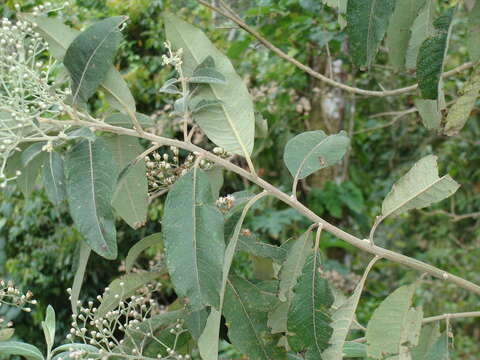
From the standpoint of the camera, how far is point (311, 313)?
1.10 m

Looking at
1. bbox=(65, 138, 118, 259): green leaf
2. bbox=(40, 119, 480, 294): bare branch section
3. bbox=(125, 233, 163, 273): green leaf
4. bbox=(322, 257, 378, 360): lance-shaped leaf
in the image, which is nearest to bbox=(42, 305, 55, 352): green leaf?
bbox=(125, 233, 163, 273): green leaf

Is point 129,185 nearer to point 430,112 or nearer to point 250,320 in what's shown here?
point 250,320

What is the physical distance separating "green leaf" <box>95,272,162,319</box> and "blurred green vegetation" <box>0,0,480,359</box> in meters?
1.96

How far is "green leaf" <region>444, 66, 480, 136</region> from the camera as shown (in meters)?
1.18

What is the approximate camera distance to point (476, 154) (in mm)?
3854

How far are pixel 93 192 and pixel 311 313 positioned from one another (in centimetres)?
41

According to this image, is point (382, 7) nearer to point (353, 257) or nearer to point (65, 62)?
point (65, 62)

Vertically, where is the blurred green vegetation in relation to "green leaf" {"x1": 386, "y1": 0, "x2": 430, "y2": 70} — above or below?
below

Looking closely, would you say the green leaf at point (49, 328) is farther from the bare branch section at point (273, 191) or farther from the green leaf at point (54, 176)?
the bare branch section at point (273, 191)

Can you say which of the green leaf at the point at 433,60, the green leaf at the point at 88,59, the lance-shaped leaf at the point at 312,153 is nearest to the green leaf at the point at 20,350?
the green leaf at the point at 88,59

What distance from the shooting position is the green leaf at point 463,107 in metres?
1.18

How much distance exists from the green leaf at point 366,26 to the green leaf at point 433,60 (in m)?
0.08

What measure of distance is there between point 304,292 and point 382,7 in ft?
1.61

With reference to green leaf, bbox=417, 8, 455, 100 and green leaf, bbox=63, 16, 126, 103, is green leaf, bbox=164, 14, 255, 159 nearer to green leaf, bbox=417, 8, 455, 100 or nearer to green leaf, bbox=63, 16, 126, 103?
green leaf, bbox=63, 16, 126, 103
